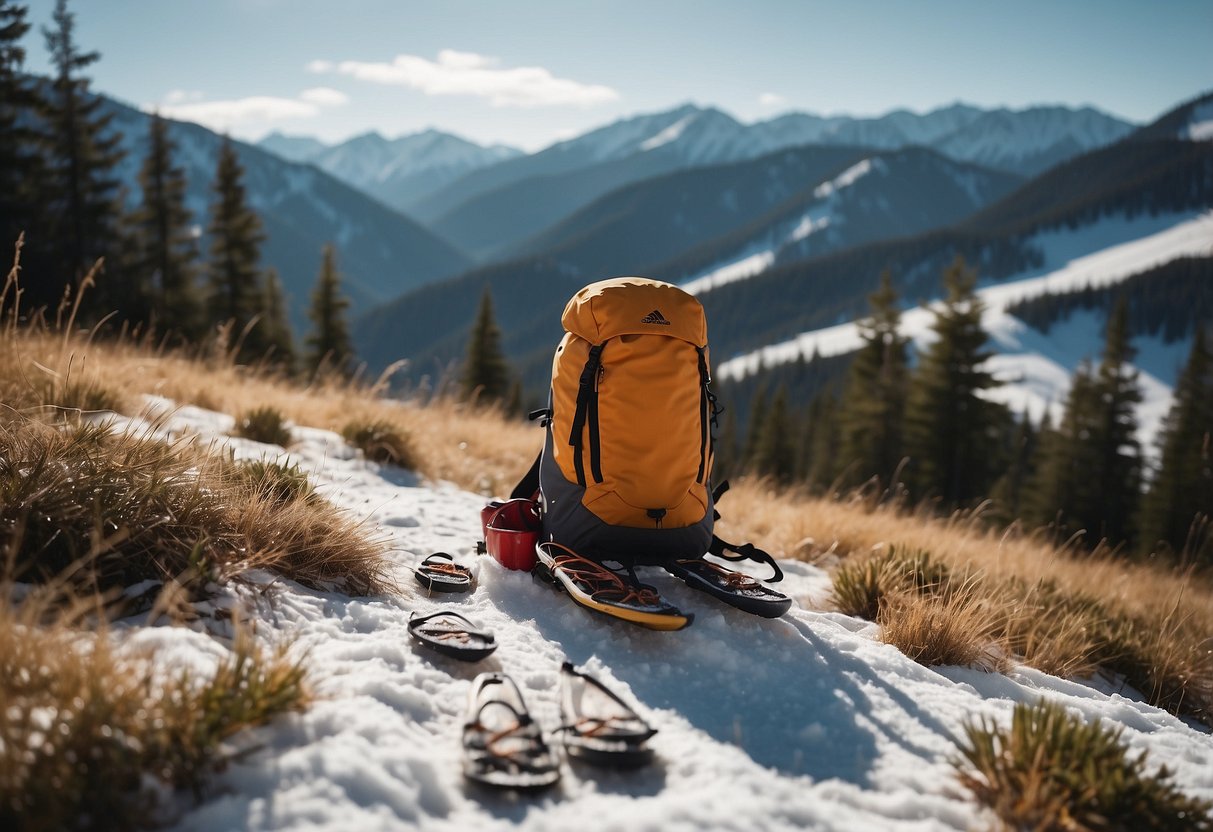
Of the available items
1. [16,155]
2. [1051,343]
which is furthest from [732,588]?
[1051,343]

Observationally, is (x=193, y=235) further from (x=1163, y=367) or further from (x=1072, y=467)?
(x=1163, y=367)

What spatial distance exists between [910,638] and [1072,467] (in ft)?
112

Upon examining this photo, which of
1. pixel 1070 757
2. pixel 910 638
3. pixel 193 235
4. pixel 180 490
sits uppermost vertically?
pixel 193 235

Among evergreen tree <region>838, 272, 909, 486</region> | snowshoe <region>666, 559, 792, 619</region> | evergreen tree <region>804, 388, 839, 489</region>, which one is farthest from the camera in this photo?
evergreen tree <region>804, 388, 839, 489</region>

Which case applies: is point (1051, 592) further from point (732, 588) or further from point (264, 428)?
point (264, 428)

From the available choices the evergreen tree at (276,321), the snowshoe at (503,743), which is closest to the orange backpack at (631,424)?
the snowshoe at (503,743)

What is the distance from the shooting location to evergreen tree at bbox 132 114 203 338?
80.1ft

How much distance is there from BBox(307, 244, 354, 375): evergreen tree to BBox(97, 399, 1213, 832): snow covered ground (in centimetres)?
2855

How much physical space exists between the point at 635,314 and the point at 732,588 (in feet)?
4.86

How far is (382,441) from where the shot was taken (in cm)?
619

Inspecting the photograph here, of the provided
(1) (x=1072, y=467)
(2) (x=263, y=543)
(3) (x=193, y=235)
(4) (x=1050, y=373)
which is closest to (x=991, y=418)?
(1) (x=1072, y=467)

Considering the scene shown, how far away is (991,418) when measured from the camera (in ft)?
89.6

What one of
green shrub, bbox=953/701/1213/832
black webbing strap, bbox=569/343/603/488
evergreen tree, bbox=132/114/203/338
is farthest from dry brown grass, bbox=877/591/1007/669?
evergreen tree, bbox=132/114/203/338

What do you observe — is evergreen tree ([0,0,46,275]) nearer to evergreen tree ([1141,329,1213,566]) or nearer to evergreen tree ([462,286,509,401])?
evergreen tree ([462,286,509,401])
